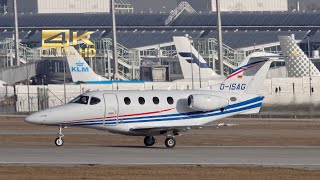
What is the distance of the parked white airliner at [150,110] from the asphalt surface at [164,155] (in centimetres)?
113

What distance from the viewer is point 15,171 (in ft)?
156

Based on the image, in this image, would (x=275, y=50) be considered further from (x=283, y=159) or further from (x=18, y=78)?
(x=283, y=159)

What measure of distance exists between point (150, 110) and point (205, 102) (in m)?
2.88

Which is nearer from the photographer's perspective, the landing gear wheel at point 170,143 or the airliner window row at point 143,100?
the landing gear wheel at point 170,143

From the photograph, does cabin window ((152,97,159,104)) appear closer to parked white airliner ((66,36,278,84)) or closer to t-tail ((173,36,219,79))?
parked white airliner ((66,36,278,84))

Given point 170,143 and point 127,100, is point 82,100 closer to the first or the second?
point 127,100

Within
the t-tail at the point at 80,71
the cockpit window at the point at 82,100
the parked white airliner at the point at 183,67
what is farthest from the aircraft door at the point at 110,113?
the t-tail at the point at 80,71

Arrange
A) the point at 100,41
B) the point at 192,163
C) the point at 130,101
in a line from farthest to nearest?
the point at 100,41, the point at 130,101, the point at 192,163

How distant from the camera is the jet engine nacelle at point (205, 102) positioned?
60719 millimetres

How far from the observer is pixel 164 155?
55.1 metres

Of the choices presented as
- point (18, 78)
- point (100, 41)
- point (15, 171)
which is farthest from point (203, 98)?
point (100, 41)

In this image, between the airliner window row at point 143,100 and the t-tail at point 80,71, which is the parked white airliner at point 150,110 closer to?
the airliner window row at point 143,100

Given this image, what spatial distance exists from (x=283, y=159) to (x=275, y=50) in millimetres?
139957
